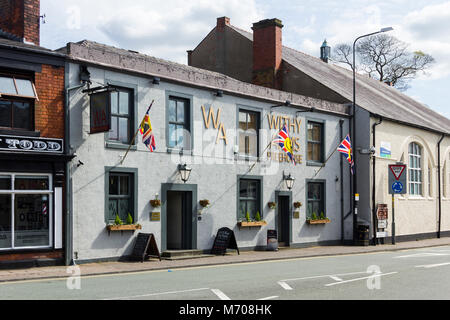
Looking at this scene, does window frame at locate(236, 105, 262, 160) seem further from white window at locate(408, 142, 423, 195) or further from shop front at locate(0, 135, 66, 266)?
white window at locate(408, 142, 423, 195)

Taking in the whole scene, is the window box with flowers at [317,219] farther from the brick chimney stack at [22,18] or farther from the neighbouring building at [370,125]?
the brick chimney stack at [22,18]

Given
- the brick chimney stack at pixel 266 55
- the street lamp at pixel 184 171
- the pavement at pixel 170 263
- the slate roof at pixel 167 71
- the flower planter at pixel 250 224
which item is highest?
the brick chimney stack at pixel 266 55

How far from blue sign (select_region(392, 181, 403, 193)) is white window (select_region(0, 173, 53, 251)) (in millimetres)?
16176

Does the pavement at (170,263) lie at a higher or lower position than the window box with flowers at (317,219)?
lower

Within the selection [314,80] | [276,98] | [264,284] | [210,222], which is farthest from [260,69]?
[264,284]

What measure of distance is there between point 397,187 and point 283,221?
5.96 m

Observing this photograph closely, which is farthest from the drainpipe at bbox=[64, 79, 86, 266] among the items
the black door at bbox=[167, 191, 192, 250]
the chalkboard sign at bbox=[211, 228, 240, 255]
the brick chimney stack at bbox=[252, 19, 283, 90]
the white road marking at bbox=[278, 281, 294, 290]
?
the brick chimney stack at bbox=[252, 19, 283, 90]

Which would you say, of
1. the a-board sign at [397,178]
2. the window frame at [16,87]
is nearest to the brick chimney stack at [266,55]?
the a-board sign at [397,178]

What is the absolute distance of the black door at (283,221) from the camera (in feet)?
77.8

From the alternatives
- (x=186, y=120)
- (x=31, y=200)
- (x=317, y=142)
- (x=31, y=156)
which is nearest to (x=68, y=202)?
(x=31, y=200)

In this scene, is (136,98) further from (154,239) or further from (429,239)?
(429,239)

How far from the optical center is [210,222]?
66.8 feet

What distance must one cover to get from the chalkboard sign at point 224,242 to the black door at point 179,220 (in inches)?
39.8

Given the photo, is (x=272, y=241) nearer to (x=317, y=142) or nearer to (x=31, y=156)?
(x=317, y=142)
